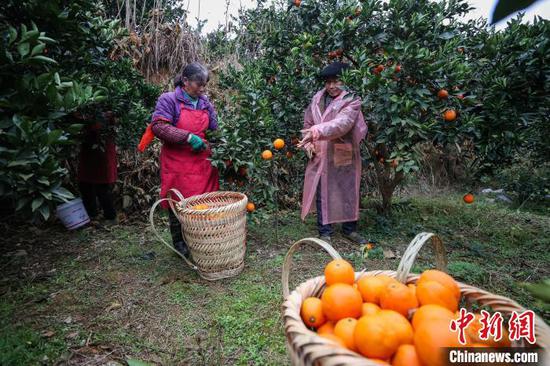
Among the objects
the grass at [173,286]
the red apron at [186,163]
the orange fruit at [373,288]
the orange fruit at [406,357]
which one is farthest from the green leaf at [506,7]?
the red apron at [186,163]

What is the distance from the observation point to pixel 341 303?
1.15 m

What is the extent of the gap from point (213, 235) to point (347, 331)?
1.67 meters

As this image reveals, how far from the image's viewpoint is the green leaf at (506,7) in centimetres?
32

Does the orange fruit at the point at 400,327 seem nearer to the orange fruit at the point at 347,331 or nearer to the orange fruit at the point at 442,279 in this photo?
the orange fruit at the point at 347,331

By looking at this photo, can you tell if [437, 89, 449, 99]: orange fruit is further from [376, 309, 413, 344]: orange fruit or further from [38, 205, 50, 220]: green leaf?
[38, 205, 50, 220]: green leaf

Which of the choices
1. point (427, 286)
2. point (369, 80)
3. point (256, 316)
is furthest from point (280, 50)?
point (427, 286)

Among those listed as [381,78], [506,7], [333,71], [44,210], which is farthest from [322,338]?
[333,71]

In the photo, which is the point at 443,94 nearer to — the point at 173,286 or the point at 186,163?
the point at 186,163

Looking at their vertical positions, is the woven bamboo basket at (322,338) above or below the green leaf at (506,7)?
below

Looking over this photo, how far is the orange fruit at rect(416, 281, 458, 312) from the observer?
3.65 ft

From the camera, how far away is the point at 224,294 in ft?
8.31

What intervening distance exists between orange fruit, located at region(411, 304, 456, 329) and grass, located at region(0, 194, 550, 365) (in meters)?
1.02

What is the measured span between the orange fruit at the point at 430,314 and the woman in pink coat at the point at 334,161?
2.29 meters

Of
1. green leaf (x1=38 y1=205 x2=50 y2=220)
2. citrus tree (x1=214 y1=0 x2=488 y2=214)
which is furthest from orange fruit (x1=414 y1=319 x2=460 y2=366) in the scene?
citrus tree (x1=214 y1=0 x2=488 y2=214)
